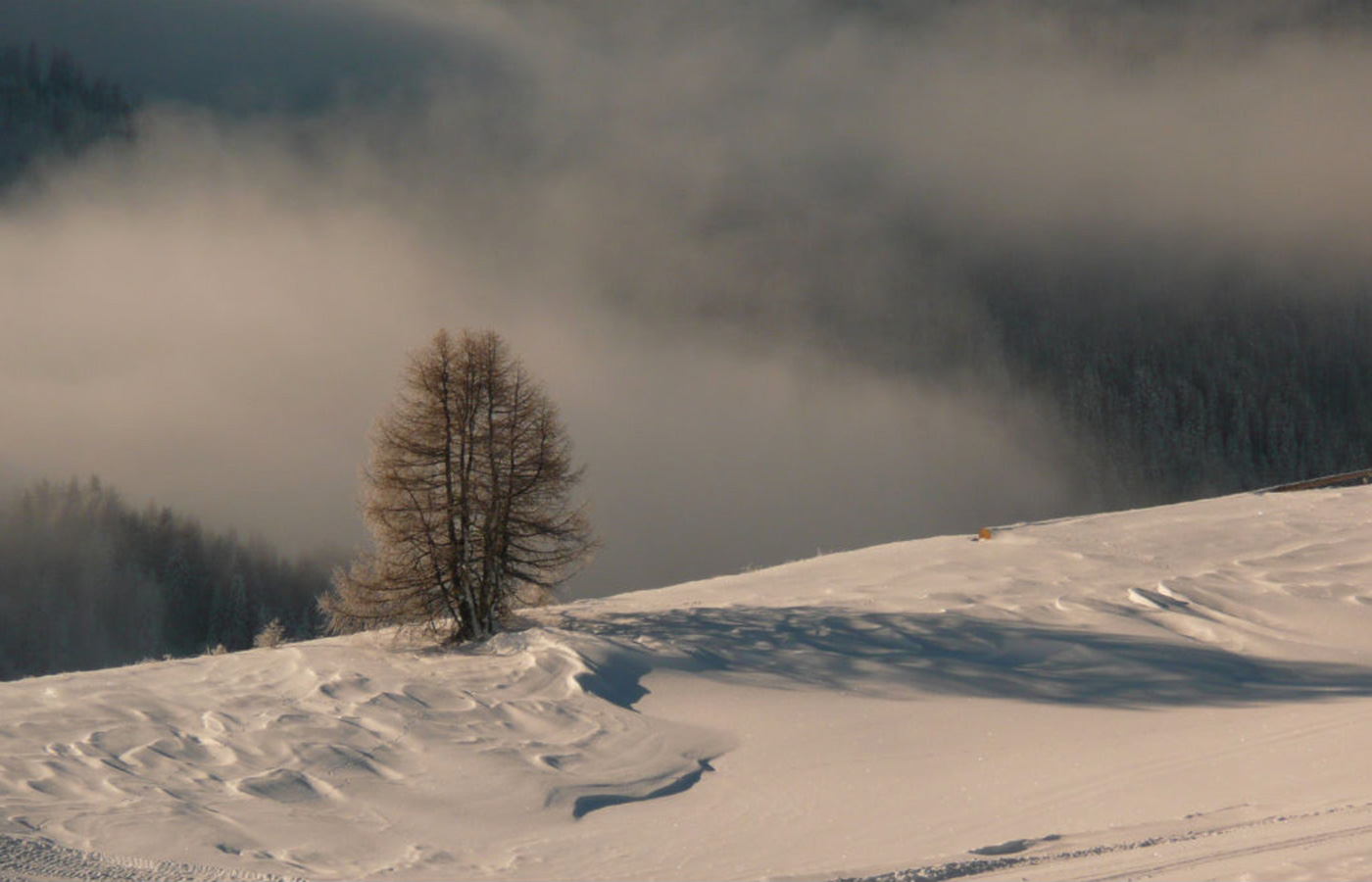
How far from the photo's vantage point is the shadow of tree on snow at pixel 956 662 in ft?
56.2

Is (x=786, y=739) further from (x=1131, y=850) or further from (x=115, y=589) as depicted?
(x=115, y=589)

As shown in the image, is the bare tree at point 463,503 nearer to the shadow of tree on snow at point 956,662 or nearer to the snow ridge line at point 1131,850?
the shadow of tree on snow at point 956,662

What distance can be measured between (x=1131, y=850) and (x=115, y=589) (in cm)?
16079

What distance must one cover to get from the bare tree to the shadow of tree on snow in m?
2.99

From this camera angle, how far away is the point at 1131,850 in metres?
9.34

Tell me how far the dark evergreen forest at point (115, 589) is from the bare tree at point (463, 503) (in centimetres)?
11636

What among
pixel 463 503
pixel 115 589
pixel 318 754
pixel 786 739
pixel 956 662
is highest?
pixel 463 503

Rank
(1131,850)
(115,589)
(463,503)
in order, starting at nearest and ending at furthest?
1. (1131,850)
2. (463,503)
3. (115,589)

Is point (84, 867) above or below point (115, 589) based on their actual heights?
below

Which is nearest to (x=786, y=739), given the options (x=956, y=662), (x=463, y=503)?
(x=956, y=662)

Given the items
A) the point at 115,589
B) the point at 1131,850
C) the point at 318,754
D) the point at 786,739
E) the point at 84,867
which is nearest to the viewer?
the point at 1131,850

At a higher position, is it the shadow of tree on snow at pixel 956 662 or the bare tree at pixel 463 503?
the bare tree at pixel 463 503

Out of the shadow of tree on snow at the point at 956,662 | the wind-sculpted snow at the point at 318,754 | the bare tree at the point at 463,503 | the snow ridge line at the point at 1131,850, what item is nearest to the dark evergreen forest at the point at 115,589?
the bare tree at the point at 463,503

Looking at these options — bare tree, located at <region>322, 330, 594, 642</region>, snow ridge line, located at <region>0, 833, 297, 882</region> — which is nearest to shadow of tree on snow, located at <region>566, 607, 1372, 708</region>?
bare tree, located at <region>322, 330, 594, 642</region>
